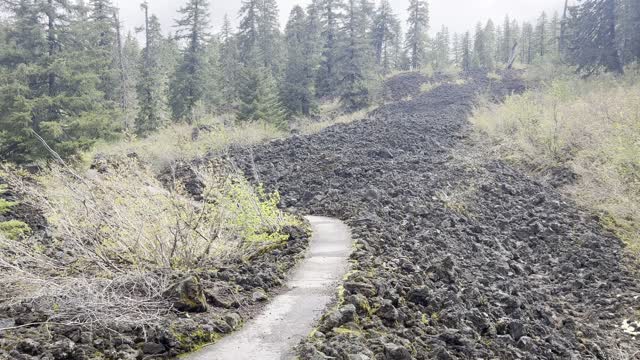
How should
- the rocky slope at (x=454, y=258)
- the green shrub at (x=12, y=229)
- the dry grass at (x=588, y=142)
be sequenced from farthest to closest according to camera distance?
1. the dry grass at (x=588, y=142)
2. the green shrub at (x=12, y=229)
3. the rocky slope at (x=454, y=258)

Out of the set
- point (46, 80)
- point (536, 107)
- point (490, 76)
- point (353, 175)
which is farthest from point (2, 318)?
point (490, 76)

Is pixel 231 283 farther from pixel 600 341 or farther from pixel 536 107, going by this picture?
pixel 536 107

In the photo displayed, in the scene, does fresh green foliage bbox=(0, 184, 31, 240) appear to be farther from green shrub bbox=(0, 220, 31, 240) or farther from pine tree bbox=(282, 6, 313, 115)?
pine tree bbox=(282, 6, 313, 115)

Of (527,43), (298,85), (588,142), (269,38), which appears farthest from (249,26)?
(527,43)

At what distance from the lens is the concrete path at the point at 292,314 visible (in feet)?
→ 15.4

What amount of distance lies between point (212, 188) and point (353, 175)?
8.07 m

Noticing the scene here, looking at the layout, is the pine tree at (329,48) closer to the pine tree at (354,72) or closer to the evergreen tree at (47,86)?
the pine tree at (354,72)

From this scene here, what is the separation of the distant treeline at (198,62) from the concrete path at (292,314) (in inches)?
146

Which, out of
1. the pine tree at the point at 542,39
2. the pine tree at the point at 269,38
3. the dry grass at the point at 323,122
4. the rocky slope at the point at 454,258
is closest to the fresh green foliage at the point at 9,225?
the rocky slope at the point at 454,258

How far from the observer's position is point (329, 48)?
139 feet

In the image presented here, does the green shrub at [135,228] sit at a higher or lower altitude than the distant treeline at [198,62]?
lower

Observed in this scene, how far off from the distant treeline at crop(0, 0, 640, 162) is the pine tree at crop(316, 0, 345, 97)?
0.42 feet

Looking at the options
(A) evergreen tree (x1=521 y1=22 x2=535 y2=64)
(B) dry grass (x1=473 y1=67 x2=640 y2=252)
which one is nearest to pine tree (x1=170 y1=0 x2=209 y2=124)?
(B) dry grass (x1=473 y1=67 x2=640 y2=252)

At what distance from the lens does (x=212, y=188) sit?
24.8 feet
